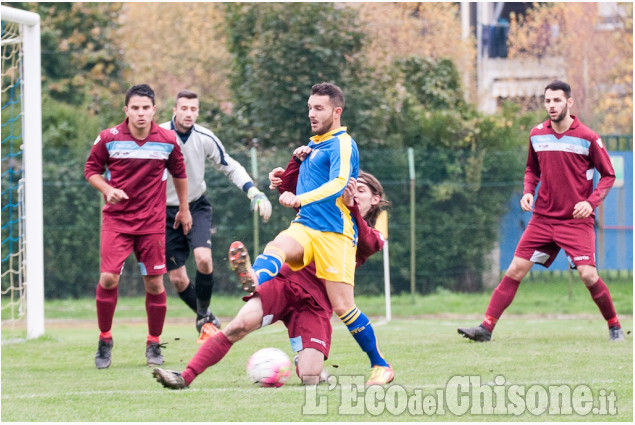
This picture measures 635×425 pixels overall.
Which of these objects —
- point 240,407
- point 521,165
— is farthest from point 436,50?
point 240,407

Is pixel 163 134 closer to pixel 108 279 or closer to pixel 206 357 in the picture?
pixel 108 279

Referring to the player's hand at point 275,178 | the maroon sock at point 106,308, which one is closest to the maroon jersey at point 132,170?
the maroon sock at point 106,308

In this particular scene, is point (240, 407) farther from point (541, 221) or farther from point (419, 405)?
point (541, 221)

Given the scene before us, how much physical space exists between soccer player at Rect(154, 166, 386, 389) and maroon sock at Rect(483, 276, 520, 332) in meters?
2.55

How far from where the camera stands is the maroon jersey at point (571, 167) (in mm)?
8805

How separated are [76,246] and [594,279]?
9.78m

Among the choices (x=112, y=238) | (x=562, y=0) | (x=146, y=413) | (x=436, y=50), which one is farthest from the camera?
(x=436, y=50)

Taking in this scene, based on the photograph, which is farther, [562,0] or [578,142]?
[562,0]

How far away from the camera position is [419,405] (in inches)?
227

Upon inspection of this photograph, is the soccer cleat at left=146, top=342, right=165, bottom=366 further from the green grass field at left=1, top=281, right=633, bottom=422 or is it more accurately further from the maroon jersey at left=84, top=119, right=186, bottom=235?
the maroon jersey at left=84, top=119, right=186, bottom=235

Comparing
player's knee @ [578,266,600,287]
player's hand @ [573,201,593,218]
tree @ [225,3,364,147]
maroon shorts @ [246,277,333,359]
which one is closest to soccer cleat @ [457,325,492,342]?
player's knee @ [578,266,600,287]

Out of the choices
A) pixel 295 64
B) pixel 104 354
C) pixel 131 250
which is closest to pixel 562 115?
pixel 131 250

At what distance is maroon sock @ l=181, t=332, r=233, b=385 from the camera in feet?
19.8

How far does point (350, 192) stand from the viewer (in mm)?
6551
